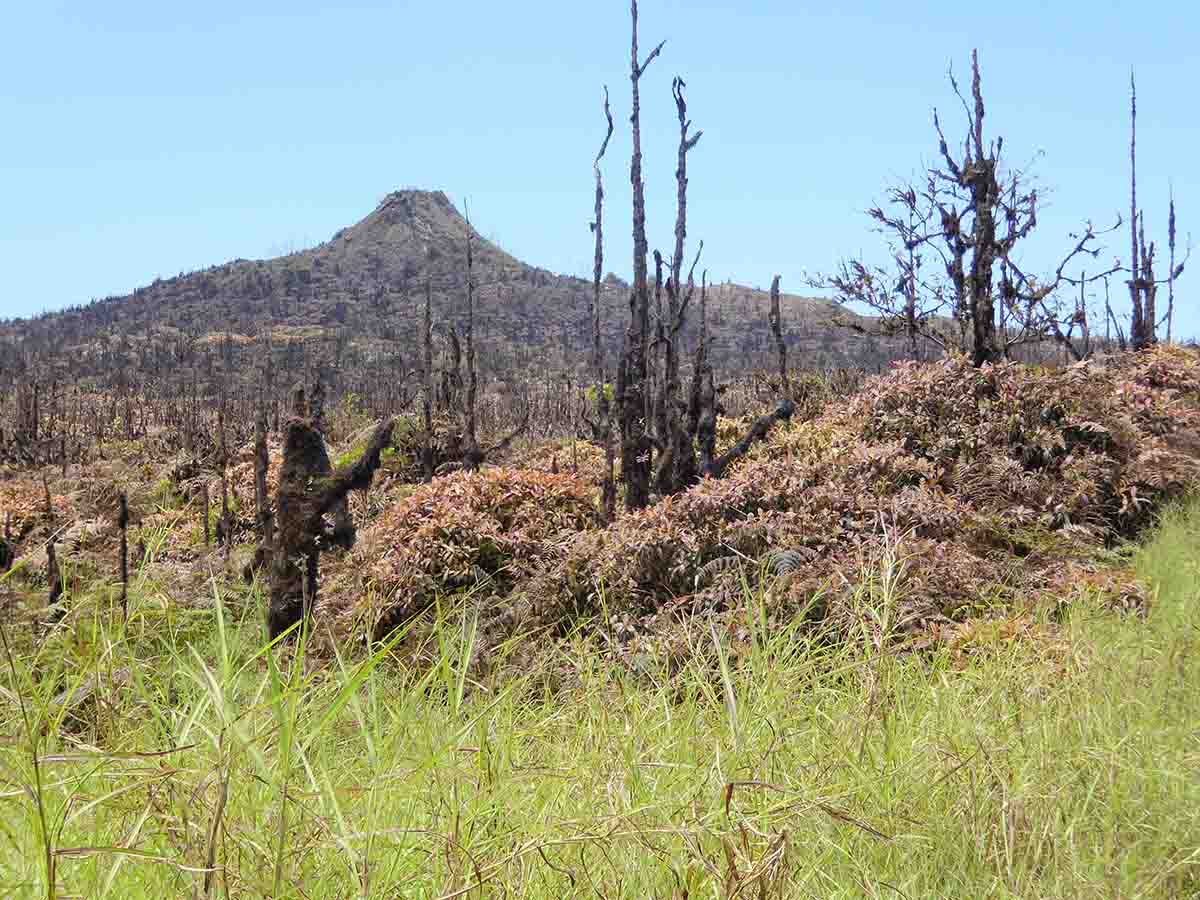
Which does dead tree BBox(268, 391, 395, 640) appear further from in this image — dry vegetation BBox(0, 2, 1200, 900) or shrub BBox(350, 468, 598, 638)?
shrub BBox(350, 468, 598, 638)

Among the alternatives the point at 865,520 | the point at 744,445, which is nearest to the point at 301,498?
the point at 865,520

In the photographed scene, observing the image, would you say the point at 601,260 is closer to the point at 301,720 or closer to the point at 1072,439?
the point at 1072,439

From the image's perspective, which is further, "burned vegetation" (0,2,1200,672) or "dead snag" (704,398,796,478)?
"dead snag" (704,398,796,478)

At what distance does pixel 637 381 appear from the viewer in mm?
11938

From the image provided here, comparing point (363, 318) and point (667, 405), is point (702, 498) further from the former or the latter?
point (363, 318)

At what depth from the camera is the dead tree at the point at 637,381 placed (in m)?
10.9

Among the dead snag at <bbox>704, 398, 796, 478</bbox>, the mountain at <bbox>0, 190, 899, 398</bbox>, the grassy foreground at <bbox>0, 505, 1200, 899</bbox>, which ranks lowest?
the grassy foreground at <bbox>0, 505, 1200, 899</bbox>

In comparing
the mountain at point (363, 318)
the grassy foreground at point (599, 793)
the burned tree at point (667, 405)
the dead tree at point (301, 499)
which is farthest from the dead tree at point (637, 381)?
the mountain at point (363, 318)

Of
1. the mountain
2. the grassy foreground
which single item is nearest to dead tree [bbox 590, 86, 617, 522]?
the grassy foreground

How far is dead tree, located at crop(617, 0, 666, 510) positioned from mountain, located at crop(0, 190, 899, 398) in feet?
152

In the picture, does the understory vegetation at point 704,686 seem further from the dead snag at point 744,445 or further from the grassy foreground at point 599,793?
the dead snag at point 744,445

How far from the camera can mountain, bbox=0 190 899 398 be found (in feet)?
219

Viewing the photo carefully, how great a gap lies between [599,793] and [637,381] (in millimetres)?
9430

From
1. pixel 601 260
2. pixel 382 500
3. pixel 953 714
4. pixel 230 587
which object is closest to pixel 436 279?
pixel 601 260
